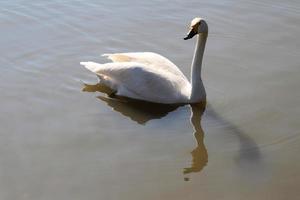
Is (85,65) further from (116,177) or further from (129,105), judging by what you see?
(116,177)

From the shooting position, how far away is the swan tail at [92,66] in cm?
756

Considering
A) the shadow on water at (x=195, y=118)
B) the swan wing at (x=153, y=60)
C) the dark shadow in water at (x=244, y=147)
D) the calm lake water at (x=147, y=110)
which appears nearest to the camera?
the calm lake water at (x=147, y=110)

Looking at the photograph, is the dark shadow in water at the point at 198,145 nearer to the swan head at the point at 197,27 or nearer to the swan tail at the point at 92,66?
the swan head at the point at 197,27

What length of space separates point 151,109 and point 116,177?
153 centimetres

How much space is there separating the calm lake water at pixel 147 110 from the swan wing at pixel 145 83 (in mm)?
151

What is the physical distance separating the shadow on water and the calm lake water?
2 centimetres

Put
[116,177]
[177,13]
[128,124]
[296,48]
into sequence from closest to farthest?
[116,177], [128,124], [296,48], [177,13]

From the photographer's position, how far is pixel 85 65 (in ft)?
25.3

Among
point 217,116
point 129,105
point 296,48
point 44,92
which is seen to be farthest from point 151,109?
point 296,48

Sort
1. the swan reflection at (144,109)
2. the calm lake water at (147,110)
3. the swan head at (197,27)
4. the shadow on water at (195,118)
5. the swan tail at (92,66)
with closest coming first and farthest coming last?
the calm lake water at (147,110)
the shadow on water at (195,118)
the swan reflection at (144,109)
the swan head at (197,27)
the swan tail at (92,66)

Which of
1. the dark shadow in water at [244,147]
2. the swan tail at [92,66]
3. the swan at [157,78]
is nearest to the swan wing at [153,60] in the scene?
the swan at [157,78]

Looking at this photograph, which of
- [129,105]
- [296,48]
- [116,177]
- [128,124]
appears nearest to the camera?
[116,177]

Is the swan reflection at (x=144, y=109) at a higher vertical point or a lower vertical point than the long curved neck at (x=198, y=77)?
lower

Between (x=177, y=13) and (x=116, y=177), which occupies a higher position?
(x=177, y=13)
